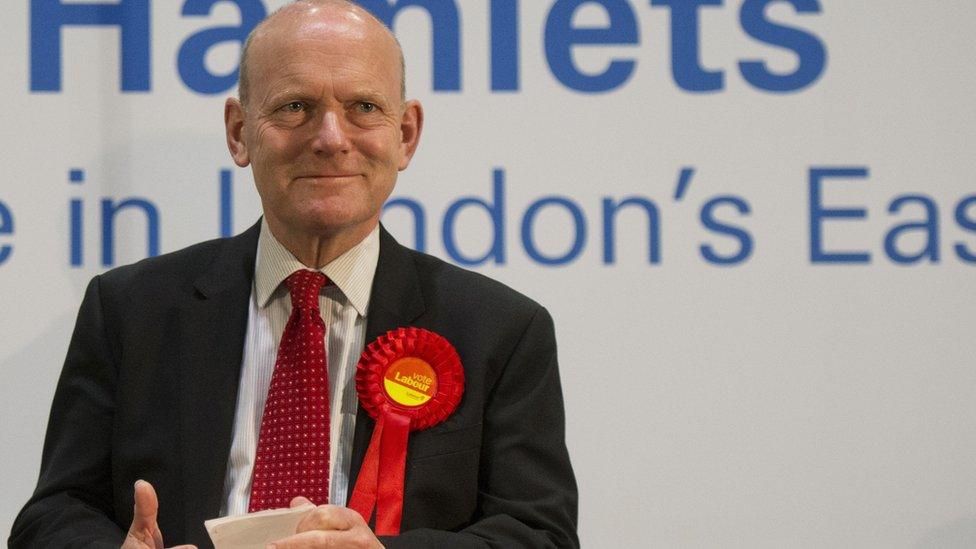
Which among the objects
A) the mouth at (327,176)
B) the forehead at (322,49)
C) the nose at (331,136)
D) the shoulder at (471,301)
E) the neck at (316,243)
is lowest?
the shoulder at (471,301)

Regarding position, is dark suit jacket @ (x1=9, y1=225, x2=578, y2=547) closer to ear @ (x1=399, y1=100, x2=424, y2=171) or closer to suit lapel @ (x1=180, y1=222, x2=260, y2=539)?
suit lapel @ (x1=180, y1=222, x2=260, y2=539)

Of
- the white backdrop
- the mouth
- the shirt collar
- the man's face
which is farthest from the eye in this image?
the white backdrop

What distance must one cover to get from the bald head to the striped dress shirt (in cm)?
28

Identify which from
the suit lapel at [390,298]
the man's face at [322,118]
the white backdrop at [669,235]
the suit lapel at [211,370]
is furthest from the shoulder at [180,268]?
the white backdrop at [669,235]

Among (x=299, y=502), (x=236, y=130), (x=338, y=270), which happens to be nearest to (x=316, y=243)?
(x=338, y=270)

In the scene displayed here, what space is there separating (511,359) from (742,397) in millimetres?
950

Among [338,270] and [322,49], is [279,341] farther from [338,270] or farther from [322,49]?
[322,49]

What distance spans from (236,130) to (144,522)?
2.44 ft

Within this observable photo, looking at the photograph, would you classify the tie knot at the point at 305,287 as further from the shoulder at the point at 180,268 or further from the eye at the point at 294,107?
the eye at the point at 294,107

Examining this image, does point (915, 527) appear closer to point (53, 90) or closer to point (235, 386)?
point (235, 386)

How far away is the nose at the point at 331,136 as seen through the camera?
1904mm

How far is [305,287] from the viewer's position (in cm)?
195

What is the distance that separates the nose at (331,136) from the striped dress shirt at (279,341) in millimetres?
189

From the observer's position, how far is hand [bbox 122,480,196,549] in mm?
1627
